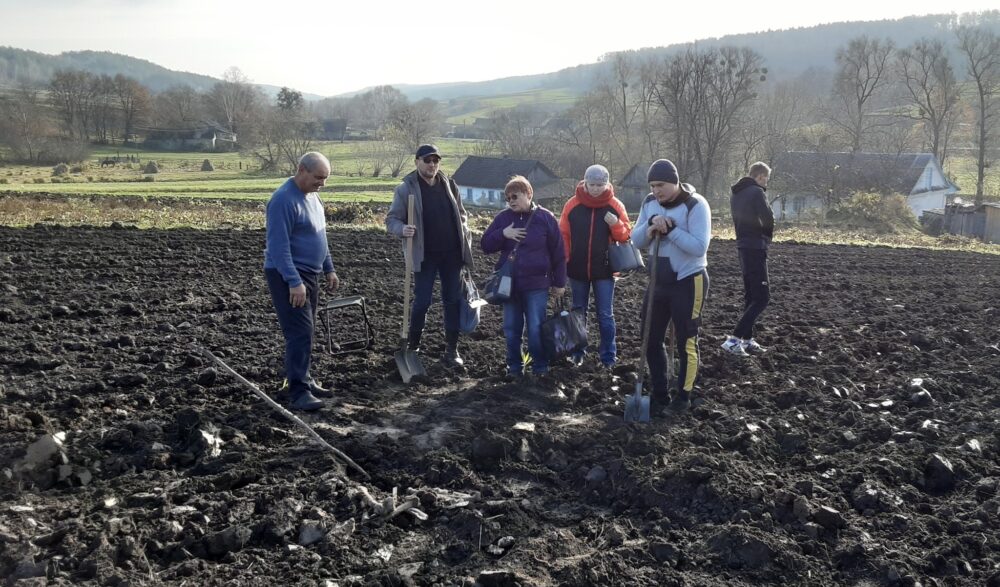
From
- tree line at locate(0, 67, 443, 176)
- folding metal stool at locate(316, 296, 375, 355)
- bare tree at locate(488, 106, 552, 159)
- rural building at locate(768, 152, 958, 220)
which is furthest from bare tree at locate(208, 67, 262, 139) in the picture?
folding metal stool at locate(316, 296, 375, 355)

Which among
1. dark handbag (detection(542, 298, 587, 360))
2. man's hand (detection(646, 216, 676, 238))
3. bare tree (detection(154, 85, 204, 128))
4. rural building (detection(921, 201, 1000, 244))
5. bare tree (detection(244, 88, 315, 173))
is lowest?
rural building (detection(921, 201, 1000, 244))

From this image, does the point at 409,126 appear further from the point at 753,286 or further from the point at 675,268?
the point at 675,268

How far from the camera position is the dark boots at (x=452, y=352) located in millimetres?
7715

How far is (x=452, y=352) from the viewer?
780 centimetres

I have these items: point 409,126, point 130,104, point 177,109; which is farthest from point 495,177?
point 177,109

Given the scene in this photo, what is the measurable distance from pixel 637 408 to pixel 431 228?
2.47 metres

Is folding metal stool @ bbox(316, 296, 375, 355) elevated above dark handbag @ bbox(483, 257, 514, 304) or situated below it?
below

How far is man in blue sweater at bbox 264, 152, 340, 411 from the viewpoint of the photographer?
6125 mm

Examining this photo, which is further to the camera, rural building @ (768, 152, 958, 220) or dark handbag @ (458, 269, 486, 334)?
rural building @ (768, 152, 958, 220)

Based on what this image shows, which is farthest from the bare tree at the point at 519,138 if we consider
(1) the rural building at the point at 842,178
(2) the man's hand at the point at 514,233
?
(2) the man's hand at the point at 514,233

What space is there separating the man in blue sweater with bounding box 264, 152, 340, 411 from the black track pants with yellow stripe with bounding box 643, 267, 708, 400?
2.73 meters

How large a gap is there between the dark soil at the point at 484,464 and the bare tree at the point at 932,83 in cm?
5370

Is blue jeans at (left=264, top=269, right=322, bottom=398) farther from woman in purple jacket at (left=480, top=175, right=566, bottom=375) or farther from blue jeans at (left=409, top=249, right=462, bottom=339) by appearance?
woman in purple jacket at (left=480, top=175, right=566, bottom=375)

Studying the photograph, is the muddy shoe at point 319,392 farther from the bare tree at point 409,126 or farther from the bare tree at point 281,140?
the bare tree at point 409,126
